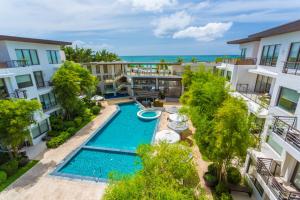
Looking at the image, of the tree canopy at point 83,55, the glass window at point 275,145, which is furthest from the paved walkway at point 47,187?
the tree canopy at point 83,55

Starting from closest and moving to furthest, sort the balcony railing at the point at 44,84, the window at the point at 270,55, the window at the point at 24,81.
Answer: the window at the point at 270,55, the window at the point at 24,81, the balcony railing at the point at 44,84

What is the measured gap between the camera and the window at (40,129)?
18125mm

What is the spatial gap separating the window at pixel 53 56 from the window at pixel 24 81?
19.2ft

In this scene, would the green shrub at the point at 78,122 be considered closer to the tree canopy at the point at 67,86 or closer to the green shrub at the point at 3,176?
the tree canopy at the point at 67,86

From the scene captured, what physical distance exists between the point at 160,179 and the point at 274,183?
623 centimetres

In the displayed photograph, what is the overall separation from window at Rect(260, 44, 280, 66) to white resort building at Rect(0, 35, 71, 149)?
2442 cm

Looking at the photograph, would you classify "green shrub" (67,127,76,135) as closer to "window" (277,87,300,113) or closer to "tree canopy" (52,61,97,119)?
"tree canopy" (52,61,97,119)

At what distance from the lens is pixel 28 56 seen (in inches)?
768

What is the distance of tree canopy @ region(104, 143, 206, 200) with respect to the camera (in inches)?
266

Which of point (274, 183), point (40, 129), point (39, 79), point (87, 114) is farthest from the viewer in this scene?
point (87, 114)

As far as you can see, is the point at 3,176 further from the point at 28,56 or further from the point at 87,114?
the point at 28,56

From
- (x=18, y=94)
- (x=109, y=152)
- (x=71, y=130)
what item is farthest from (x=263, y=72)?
(x=18, y=94)

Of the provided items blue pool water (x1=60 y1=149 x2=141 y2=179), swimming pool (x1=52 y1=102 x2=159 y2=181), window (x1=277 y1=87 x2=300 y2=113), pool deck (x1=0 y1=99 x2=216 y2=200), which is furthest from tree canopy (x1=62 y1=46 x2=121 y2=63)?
window (x1=277 y1=87 x2=300 y2=113)

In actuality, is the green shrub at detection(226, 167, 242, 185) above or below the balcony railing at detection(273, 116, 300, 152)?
below
